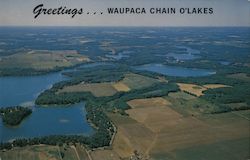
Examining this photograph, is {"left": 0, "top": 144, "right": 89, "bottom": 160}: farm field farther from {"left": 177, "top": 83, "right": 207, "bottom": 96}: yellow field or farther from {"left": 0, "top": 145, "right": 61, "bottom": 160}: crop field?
{"left": 177, "top": 83, "right": 207, "bottom": 96}: yellow field

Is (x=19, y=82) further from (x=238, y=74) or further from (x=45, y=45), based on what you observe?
(x=238, y=74)

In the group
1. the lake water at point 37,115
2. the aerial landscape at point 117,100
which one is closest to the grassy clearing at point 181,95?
the aerial landscape at point 117,100

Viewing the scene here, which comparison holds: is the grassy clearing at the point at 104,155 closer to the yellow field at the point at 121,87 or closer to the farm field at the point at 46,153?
the farm field at the point at 46,153

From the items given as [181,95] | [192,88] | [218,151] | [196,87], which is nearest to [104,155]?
[218,151]

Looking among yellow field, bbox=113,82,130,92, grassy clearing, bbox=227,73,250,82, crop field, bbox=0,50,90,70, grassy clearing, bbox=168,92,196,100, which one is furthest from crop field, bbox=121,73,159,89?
crop field, bbox=0,50,90,70

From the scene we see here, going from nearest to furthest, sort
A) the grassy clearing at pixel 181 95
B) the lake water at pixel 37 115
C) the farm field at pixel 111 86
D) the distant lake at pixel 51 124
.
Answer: the distant lake at pixel 51 124, the lake water at pixel 37 115, the grassy clearing at pixel 181 95, the farm field at pixel 111 86
